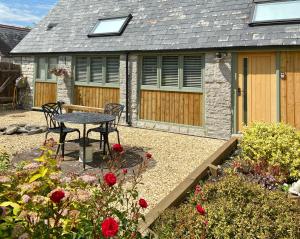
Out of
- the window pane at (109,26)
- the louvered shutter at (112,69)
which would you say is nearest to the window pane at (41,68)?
the window pane at (109,26)

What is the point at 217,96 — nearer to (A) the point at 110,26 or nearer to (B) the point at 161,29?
(B) the point at 161,29

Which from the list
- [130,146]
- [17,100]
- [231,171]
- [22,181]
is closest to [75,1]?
[17,100]

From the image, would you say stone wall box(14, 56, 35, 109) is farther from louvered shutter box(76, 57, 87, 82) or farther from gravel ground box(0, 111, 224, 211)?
gravel ground box(0, 111, 224, 211)

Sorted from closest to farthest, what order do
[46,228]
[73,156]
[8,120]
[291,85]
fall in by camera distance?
[46,228] → [73,156] → [291,85] → [8,120]

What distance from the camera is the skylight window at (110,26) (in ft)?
38.8

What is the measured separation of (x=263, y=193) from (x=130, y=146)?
5188 millimetres

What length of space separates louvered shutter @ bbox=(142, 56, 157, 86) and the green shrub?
5.31m

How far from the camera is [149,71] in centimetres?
1062

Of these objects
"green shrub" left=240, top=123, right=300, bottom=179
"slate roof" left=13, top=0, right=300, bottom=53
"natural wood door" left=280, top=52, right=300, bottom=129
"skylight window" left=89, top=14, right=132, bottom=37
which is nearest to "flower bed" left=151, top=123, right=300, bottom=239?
"green shrub" left=240, top=123, right=300, bottom=179

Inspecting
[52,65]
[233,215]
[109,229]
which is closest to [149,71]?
[52,65]

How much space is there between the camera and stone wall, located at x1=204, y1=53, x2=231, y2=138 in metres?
9.02

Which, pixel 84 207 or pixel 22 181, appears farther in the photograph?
pixel 22 181

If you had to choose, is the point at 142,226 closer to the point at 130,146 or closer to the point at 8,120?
the point at 130,146

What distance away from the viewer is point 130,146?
819 cm
